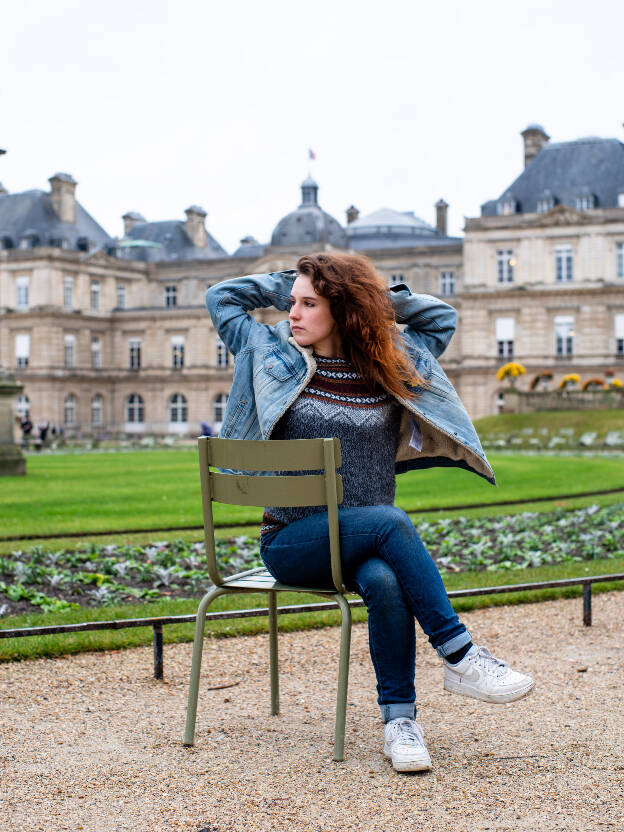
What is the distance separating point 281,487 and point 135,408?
5917 centimetres

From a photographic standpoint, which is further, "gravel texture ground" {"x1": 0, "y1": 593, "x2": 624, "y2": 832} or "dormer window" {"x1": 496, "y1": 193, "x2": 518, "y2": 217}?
"dormer window" {"x1": 496, "y1": 193, "x2": 518, "y2": 217}

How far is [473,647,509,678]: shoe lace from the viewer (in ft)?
11.9

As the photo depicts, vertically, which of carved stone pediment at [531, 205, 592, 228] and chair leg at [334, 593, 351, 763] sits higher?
carved stone pediment at [531, 205, 592, 228]

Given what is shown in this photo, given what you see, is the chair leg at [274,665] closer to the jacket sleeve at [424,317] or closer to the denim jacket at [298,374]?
the denim jacket at [298,374]

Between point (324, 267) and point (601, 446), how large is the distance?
29.6 metres

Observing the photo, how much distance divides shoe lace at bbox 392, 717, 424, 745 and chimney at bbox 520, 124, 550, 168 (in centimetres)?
5602

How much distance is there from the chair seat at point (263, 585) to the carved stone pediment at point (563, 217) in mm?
49693

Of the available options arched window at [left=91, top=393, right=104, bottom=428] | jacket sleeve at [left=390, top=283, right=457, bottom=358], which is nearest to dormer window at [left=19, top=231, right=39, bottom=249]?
arched window at [left=91, top=393, right=104, bottom=428]

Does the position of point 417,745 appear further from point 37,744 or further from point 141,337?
point 141,337

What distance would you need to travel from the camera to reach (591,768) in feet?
11.1

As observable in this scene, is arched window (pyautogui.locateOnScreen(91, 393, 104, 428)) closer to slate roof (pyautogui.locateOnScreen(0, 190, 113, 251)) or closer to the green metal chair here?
slate roof (pyautogui.locateOnScreen(0, 190, 113, 251))

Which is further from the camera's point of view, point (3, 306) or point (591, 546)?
point (3, 306)

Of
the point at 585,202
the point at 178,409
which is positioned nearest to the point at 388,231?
the point at 585,202

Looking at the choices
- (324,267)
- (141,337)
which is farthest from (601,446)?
(141,337)
